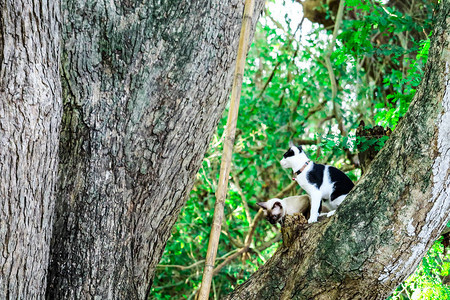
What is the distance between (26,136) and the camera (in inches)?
69.8

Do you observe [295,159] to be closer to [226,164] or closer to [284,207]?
[284,207]

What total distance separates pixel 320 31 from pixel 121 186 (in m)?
3.90

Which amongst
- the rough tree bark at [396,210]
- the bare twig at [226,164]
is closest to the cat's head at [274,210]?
the bare twig at [226,164]

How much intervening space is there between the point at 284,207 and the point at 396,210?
943 millimetres

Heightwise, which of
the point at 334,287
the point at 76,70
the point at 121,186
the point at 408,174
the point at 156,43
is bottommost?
the point at 334,287

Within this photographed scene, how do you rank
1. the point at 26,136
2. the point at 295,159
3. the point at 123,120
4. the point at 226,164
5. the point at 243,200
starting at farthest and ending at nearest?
1. the point at 243,200
2. the point at 295,159
3. the point at 226,164
4. the point at 123,120
5. the point at 26,136

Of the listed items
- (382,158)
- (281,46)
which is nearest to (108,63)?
(382,158)

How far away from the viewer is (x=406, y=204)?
185 centimetres

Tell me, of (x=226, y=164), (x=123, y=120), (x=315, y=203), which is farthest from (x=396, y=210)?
(x=123, y=120)

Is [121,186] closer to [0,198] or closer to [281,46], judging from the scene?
[0,198]

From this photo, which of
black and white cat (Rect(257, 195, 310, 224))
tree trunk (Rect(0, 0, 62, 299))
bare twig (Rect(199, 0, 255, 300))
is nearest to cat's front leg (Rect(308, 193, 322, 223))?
black and white cat (Rect(257, 195, 310, 224))

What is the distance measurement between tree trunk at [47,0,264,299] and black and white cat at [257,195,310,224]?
76cm

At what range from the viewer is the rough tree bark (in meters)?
A: 1.84

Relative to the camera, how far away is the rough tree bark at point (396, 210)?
1.84m
